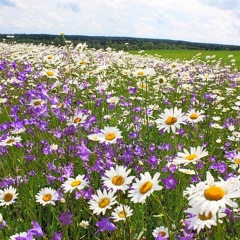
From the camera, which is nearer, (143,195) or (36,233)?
(143,195)

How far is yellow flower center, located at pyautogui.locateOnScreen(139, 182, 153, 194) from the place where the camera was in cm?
162

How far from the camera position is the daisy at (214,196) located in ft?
3.86

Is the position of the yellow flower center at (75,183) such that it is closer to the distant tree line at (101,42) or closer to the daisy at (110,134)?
the daisy at (110,134)

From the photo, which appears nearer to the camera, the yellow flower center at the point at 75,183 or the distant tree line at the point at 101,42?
the yellow flower center at the point at 75,183

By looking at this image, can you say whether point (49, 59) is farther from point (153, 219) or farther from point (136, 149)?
point (153, 219)

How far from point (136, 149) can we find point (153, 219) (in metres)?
0.75

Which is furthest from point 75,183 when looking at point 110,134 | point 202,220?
point 202,220

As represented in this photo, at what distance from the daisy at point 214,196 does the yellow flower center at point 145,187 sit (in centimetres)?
34

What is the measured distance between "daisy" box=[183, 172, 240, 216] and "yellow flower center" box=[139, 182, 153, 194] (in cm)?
34

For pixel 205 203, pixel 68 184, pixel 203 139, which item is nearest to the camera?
pixel 205 203

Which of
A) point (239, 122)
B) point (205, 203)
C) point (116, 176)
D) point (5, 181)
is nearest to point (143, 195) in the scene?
point (116, 176)

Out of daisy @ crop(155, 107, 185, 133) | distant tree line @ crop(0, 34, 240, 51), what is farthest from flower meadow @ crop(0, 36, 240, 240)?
distant tree line @ crop(0, 34, 240, 51)

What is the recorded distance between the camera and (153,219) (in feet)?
8.64

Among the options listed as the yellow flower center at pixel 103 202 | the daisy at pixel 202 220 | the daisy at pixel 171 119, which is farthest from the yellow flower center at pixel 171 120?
the daisy at pixel 202 220
